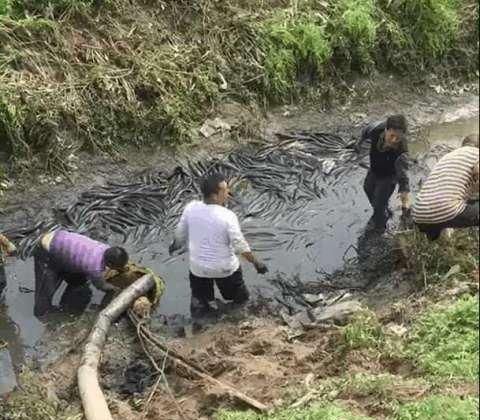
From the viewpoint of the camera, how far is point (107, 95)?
34.6 feet

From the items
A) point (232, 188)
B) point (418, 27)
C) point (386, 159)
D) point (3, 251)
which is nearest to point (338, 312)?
point (386, 159)

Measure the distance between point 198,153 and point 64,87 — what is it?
6.61 ft

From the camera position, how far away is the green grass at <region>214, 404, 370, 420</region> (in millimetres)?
4855

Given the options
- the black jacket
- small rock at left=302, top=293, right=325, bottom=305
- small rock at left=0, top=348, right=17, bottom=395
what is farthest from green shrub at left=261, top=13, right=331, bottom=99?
small rock at left=0, top=348, right=17, bottom=395

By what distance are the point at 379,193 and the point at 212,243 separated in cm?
271

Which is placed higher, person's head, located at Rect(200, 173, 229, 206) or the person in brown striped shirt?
the person in brown striped shirt

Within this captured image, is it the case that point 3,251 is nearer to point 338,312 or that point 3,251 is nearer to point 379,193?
point 338,312

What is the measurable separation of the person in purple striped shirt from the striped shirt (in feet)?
10.2

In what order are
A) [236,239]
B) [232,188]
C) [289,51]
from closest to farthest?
[236,239] < [232,188] < [289,51]

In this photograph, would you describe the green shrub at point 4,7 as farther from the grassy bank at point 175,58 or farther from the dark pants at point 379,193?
the dark pants at point 379,193

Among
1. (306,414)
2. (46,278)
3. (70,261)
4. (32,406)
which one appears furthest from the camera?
(46,278)

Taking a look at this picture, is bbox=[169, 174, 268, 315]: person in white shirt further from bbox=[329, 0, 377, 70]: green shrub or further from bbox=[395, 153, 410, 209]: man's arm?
bbox=[329, 0, 377, 70]: green shrub

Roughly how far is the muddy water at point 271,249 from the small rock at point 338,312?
2.96 feet

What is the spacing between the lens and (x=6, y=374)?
735 cm
